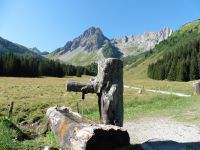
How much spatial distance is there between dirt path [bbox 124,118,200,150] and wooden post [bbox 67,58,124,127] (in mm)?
1551

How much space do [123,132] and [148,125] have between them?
8233mm

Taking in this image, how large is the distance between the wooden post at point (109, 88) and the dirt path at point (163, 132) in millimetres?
1551

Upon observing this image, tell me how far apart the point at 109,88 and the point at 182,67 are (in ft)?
422

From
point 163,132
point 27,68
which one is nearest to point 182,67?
point 27,68

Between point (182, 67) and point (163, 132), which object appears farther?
point (182, 67)

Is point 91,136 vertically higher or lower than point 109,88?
lower

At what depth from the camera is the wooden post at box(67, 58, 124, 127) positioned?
13.6 meters

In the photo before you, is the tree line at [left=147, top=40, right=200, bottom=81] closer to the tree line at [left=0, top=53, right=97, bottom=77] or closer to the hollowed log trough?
the tree line at [left=0, top=53, right=97, bottom=77]

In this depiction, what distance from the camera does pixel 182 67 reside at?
13875cm

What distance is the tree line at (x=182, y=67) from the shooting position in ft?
446

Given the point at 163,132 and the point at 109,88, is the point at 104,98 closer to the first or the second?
the point at 109,88

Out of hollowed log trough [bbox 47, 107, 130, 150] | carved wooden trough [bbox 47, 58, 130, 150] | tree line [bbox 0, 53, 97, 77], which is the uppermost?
Answer: tree line [bbox 0, 53, 97, 77]

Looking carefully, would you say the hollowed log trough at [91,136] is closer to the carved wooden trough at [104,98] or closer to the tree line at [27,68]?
the carved wooden trough at [104,98]

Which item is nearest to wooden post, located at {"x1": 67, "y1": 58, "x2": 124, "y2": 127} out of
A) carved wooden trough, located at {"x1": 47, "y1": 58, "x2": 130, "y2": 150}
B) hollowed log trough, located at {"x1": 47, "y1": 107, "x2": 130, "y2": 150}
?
carved wooden trough, located at {"x1": 47, "y1": 58, "x2": 130, "y2": 150}
